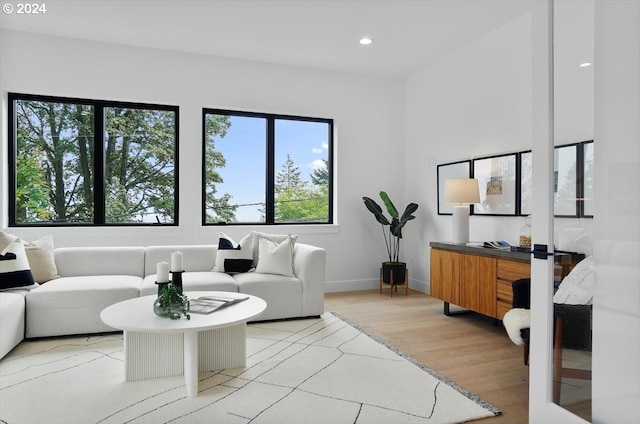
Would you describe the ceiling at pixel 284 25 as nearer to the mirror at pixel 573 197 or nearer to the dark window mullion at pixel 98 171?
the dark window mullion at pixel 98 171

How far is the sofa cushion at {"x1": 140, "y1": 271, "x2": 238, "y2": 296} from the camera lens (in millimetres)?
3580

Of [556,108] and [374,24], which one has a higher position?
[374,24]

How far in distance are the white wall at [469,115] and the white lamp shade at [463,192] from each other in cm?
34

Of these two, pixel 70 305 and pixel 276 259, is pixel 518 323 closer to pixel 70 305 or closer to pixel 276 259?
pixel 276 259

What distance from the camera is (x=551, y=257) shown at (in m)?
1.80

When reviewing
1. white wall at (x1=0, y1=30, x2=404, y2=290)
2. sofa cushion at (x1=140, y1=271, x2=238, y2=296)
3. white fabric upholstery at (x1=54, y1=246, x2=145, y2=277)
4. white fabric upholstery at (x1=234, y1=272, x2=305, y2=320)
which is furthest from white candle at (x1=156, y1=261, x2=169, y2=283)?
white wall at (x1=0, y1=30, x2=404, y2=290)

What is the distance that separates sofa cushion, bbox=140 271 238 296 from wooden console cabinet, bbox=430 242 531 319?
6.76 feet

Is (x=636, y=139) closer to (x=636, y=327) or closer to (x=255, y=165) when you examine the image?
(x=636, y=327)

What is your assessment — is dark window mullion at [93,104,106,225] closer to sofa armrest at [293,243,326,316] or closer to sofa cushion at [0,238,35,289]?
sofa cushion at [0,238,35,289]

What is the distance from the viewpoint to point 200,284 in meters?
3.69

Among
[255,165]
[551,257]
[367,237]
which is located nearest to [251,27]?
[255,165]

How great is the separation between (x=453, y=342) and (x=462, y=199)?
1.47 m

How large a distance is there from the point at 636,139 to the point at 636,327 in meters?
0.65

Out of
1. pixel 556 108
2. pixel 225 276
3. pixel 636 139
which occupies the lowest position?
pixel 225 276
